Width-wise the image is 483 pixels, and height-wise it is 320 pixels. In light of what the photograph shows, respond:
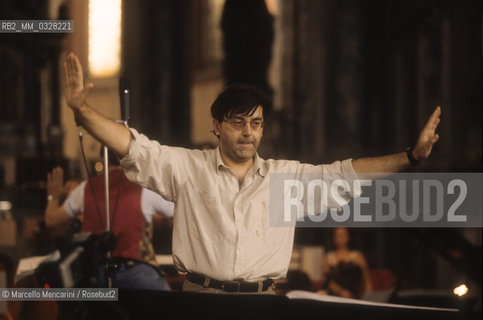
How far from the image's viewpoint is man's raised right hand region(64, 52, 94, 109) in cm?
271

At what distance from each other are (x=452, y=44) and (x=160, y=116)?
4.15 metres

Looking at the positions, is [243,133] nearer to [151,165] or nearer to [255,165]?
[255,165]

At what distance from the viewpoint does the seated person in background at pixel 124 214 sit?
4.17 meters

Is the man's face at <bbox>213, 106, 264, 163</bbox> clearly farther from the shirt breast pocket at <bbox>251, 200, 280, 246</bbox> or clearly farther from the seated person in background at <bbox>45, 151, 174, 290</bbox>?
the seated person in background at <bbox>45, 151, 174, 290</bbox>

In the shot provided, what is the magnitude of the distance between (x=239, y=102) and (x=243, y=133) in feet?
0.43

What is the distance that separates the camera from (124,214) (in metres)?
4.25

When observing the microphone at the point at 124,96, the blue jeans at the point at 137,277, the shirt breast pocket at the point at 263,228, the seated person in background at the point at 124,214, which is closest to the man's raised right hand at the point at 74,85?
the microphone at the point at 124,96

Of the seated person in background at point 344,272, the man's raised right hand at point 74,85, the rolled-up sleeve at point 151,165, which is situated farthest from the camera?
the seated person in background at point 344,272

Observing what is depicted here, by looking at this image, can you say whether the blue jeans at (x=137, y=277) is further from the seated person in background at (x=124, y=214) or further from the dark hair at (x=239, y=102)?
the dark hair at (x=239, y=102)

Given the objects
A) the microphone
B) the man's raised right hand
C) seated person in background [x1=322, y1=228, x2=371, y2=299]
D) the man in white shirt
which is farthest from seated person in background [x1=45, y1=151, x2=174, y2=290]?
seated person in background [x1=322, y1=228, x2=371, y2=299]

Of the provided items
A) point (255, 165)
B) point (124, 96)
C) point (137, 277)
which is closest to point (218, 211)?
point (255, 165)

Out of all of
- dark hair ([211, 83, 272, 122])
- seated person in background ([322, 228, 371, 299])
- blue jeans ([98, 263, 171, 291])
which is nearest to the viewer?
dark hair ([211, 83, 272, 122])

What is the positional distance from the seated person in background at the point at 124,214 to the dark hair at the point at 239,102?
1319 millimetres

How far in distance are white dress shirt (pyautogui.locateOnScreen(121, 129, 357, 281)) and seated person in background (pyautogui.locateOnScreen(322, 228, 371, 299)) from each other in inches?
140
